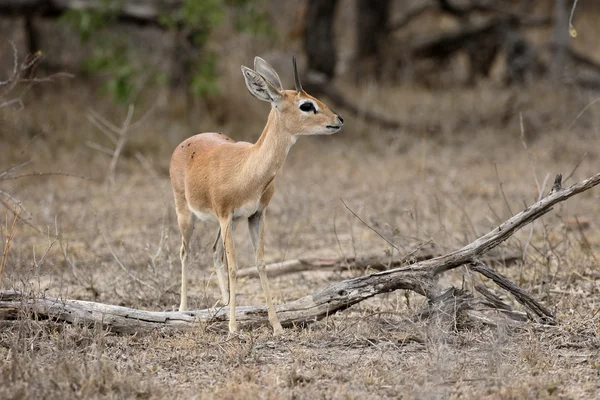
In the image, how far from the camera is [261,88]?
4809 mm

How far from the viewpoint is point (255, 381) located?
412 cm

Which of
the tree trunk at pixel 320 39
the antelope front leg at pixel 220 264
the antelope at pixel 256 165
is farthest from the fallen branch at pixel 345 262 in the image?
the tree trunk at pixel 320 39

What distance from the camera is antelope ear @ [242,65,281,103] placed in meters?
4.75

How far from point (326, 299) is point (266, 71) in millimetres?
1324

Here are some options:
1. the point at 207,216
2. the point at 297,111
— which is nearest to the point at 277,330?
the point at 207,216

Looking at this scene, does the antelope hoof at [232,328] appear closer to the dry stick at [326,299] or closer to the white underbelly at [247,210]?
the dry stick at [326,299]

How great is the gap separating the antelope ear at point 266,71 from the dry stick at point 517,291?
1.49m

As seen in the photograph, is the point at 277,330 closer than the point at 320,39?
Yes

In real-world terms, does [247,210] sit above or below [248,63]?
above

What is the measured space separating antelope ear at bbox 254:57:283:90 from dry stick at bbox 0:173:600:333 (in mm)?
1188

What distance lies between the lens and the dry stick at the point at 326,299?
4.75 metres

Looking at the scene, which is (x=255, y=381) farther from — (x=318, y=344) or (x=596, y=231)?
(x=596, y=231)

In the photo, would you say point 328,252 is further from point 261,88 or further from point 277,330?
point 261,88

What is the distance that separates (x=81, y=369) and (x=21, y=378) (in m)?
0.27
